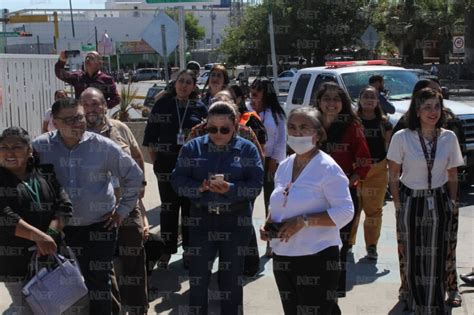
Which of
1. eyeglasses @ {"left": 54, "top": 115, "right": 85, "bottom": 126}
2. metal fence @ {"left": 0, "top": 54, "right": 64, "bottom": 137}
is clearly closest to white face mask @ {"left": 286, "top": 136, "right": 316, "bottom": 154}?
eyeglasses @ {"left": 54, "top": 115, "right": 85, "bottom": 126}

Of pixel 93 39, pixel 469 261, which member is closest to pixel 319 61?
pixel 469 261

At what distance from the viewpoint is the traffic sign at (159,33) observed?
10.1 meters

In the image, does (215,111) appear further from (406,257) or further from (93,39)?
(93,39)

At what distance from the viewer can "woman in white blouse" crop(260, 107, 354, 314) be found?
4004 millimetres

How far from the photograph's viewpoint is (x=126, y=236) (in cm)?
528

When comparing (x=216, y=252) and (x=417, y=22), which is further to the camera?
(x=417, y=22)

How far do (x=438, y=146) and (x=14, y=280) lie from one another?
3.34 meters

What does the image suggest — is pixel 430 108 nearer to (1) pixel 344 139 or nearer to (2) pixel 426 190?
(2) pixel 426 190

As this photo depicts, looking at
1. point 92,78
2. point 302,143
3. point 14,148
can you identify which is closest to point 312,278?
point 302,143

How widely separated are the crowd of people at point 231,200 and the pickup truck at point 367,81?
515cm

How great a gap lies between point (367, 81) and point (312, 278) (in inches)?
296

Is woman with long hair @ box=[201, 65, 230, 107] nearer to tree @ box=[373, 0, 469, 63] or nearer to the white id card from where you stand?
the white id card

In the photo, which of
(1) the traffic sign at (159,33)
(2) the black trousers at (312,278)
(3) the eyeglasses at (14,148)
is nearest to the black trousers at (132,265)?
(3) the eyeglasses at (14,148)

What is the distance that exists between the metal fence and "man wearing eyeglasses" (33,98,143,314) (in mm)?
3392
